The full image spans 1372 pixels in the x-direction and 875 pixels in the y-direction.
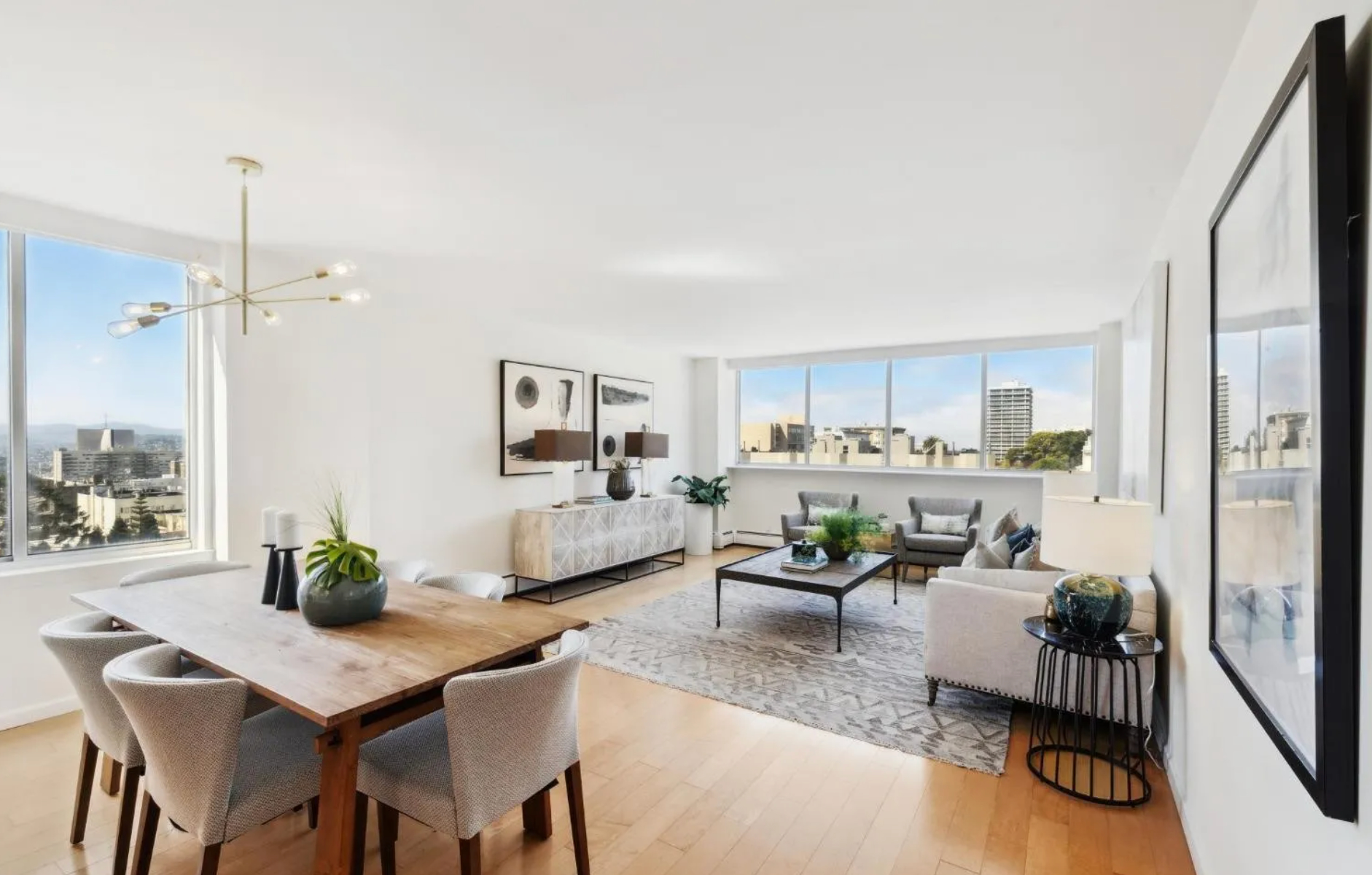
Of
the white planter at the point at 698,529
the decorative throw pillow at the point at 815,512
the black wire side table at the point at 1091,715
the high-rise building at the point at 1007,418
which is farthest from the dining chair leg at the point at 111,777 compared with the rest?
the high-rise building at the point at 1007,418

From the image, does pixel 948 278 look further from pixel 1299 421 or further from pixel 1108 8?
pixel 1299 421

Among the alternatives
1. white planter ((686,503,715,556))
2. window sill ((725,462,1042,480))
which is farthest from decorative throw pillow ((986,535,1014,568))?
white planter ((686,503,715,556))

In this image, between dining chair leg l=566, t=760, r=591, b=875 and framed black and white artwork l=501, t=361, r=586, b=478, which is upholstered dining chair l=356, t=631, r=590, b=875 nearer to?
dining chair leg l=566, t=760, r=591, b=875

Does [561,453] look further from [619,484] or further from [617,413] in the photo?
[617,413]

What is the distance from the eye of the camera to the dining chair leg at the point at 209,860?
160 centimetres

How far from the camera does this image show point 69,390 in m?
3.21

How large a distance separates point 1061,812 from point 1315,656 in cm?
181

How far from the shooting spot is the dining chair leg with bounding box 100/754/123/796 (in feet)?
7.92

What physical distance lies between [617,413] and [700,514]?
1671 mm

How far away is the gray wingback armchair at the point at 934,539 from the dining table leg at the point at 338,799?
16.0 ft

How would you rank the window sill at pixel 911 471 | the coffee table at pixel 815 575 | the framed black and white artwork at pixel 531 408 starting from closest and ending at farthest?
the coffee table at pixel 815 575
the framed black and white artwork at pixel 531 408
the window sill at pixel 911 471

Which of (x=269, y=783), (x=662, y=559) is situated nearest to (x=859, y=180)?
(x=269, y=783)

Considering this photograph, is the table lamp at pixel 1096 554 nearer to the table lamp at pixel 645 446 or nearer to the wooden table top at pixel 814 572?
the wooden table top at pixel 814 572

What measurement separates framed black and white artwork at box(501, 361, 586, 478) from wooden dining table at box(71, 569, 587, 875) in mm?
2858
